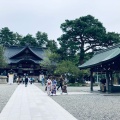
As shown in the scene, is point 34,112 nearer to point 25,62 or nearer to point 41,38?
point 25,62

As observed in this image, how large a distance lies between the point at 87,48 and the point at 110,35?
15.5 feet

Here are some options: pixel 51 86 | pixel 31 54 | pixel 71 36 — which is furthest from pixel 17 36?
pixel 51 86

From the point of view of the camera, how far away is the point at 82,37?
4575cm

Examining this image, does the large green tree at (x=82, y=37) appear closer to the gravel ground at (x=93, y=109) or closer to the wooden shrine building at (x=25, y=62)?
the wooden shrine building at (x=25, y=62)

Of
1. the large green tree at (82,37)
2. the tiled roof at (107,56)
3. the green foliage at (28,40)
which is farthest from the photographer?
the green foliage at (28,40)

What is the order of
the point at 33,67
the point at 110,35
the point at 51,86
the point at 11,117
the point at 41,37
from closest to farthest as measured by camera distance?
the point at 11,117 → the point at 51,86 → the point at 110,35 → the point at 33,67 → the point at 41,37

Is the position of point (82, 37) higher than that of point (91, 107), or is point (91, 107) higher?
point (82, 37)

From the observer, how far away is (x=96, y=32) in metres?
44.6

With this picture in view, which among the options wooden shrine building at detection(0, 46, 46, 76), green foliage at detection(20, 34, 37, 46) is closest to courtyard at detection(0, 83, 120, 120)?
wooden shrine building at detection(0, 46, 46, 76)

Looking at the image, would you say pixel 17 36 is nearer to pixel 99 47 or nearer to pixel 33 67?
pixel 33 67

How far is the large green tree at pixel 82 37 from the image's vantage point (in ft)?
148

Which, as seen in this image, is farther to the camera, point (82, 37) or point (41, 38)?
point (41, 38)

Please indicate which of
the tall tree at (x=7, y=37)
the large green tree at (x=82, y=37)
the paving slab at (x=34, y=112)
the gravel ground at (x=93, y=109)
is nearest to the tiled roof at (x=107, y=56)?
the gravel ground at (x=93, y=109)

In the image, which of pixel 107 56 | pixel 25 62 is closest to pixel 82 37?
pixel 107 56
